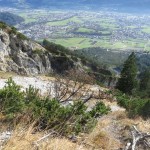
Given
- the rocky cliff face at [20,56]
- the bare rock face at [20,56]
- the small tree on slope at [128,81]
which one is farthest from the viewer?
the small tree on slope at [128,81]

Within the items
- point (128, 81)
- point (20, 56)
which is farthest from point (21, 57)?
point (128, 81)

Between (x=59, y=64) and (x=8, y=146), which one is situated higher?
(x=8, y=146)

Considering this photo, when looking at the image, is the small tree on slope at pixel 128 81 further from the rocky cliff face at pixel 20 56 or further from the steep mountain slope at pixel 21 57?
the rocky cliff face at pixel 20 56

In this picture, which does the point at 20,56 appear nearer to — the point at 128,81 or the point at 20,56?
the point at 20,56

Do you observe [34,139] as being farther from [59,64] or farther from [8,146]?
[59,64]

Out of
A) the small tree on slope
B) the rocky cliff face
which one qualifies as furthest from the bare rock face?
the small tree on slope

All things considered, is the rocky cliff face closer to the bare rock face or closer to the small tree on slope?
the bare rock face

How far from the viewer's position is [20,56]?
5825cm

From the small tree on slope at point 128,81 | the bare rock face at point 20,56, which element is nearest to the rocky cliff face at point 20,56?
the bare rock face at point 20,56

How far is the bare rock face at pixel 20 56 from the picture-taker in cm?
4903

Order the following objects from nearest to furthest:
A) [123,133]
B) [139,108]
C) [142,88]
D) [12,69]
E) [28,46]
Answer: [123,133], [139,108], [12,69], [28,46], [142,88]

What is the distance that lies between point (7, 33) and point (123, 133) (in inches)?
1960

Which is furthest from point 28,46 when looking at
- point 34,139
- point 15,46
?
point 34,139

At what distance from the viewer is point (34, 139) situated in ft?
19.5
